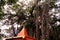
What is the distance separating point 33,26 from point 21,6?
5.51 feet

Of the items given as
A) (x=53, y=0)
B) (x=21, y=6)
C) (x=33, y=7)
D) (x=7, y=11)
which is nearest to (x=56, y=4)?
(x=53, y=0)

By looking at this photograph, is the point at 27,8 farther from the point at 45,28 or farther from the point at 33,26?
the point at 45,28

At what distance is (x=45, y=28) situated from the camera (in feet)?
26.6

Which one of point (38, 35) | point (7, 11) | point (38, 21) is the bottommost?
point (38, 35)

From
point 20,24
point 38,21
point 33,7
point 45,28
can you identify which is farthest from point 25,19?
point 45,28

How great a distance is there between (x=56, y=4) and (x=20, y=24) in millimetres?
2645

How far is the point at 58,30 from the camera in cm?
983

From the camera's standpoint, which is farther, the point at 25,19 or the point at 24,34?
the point at 25,19

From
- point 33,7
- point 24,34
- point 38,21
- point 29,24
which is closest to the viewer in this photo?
point 24,34

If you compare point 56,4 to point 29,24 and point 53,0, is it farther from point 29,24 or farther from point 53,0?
point 29,24

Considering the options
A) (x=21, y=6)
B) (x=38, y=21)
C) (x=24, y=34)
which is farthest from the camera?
(x=21, y=6)

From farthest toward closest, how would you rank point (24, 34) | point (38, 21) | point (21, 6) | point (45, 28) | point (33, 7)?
point (21, 6) < point (33, 7) < point (38, 21) < point (45, 28) < point (24, 34)

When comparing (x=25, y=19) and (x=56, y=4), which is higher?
(x=56, y=4)

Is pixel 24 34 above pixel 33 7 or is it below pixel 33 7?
below
